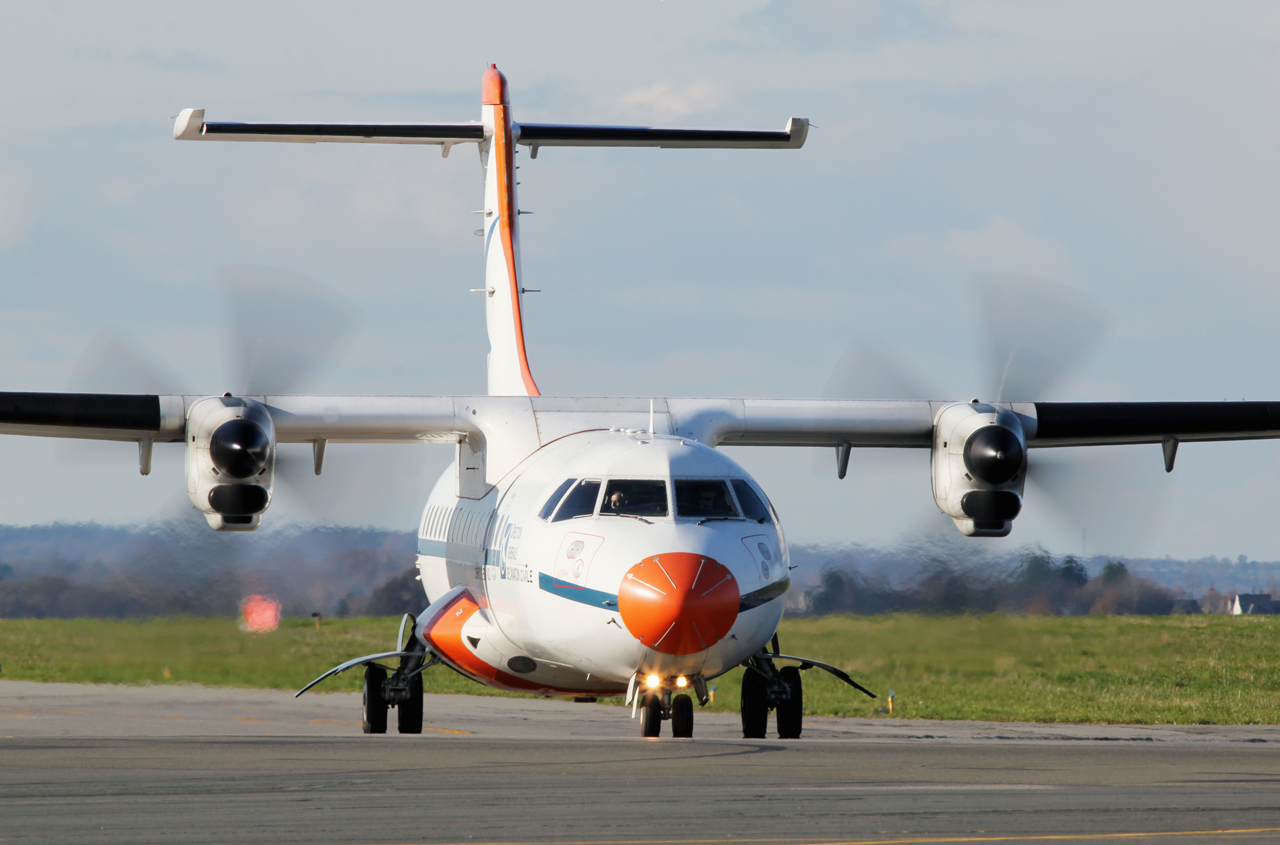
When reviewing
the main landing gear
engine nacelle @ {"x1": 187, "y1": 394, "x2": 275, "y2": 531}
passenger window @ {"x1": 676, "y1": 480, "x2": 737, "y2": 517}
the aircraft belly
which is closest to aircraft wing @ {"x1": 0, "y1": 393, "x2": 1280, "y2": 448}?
engine nacelle @ {"x1": 187, "y1": 394, "x2": 275, "y2": 531}

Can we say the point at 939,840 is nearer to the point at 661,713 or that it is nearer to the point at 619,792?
the point at 619,792

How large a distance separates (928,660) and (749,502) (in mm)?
8299

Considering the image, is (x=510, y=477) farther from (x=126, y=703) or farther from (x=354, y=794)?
(x=126, y=703)

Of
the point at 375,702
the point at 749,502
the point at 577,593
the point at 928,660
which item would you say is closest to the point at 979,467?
the point at 749,502

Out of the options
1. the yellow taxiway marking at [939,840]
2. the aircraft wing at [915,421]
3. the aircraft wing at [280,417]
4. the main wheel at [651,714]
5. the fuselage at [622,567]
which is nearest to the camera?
the yellow taxiway marking at [939,840]

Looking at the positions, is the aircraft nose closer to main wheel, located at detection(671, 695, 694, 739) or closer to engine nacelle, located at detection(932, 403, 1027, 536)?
main wheel, located at detection(671, 695, 694, 739)

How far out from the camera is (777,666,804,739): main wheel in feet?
56.9

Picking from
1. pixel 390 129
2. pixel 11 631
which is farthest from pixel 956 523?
pixel 11 631

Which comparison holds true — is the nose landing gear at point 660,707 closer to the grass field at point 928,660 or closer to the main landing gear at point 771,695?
the main landing gear at point 771,695

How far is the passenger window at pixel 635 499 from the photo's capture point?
44.9 feet

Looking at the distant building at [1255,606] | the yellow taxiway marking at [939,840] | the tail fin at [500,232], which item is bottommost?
the yellow taxiway marking at [939,840]

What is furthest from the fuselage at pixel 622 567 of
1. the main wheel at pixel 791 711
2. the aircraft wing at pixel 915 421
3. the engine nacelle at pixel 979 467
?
the engine nacelle at pixel 979 467

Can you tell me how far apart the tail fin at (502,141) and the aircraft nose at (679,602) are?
8.65m

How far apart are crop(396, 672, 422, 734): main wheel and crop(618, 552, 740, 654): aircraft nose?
6.25 metres
